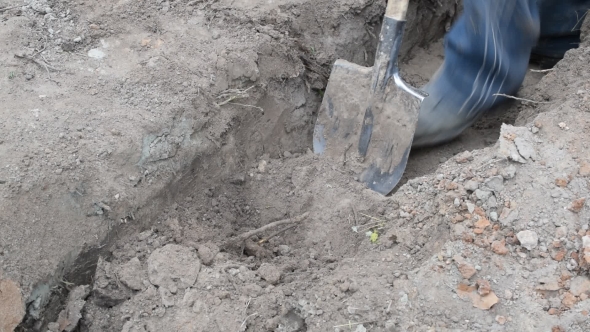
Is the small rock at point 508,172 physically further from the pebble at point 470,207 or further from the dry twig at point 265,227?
the dry twig at point 265,227

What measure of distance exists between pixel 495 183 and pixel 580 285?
1.62 ft

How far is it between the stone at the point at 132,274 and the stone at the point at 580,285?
157 centimetres

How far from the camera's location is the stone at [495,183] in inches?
89.6

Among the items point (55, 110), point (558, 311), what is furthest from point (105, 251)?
point (558, 311)

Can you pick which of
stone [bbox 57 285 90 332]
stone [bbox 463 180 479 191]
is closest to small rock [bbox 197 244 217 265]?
stone [bbox 57 285 90 332]

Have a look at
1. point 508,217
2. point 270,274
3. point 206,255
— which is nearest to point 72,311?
point 206,255

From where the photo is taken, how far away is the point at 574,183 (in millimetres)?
2217

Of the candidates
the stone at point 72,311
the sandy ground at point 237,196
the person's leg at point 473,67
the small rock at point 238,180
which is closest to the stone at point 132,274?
the sandy ground at point 237,196

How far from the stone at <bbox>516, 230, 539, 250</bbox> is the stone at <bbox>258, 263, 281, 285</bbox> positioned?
0.93m

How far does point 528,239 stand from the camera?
2.10 m

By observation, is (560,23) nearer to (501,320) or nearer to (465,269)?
(465,269)

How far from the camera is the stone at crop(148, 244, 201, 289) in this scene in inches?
87.0

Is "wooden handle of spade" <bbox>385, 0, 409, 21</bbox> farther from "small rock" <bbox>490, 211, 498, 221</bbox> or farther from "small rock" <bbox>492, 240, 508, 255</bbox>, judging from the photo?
"small rock" <bbox>492, 240, 508, 255</bbox>

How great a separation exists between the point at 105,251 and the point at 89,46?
1074mm
